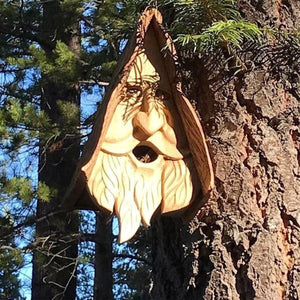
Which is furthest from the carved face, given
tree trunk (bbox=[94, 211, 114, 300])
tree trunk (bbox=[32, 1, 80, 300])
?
tree trunk (bbox=[94, 211, 114, 300])

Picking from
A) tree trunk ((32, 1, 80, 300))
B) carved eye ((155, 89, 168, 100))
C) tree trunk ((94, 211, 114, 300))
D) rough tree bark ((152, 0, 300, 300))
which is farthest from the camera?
tree trunk ((94, 211, 114, 300))

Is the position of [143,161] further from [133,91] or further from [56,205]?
A: [56,205]

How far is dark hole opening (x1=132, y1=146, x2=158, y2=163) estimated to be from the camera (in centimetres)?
141

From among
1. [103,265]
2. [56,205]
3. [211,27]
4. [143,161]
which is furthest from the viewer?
[103,265]

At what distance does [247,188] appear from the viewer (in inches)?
51.6

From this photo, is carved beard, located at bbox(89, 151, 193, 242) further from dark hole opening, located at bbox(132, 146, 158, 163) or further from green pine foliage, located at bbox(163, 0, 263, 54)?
green pine foliage, located at bbox(163, 0, 263, 54)

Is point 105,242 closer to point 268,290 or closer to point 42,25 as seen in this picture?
point 42,25

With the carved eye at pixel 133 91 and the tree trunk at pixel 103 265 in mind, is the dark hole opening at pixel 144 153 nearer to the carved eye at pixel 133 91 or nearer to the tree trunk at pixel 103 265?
the carved eye at pixel 133 91

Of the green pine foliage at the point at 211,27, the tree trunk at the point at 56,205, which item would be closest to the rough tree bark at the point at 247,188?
the green pine foliage at the point at 211,27

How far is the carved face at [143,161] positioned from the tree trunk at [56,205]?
3501 millimetres

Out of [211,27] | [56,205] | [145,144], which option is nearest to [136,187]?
[145,144]

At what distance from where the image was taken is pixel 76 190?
4.33 ft

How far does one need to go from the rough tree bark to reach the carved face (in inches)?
2.6

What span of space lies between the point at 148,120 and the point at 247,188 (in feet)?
0.77
